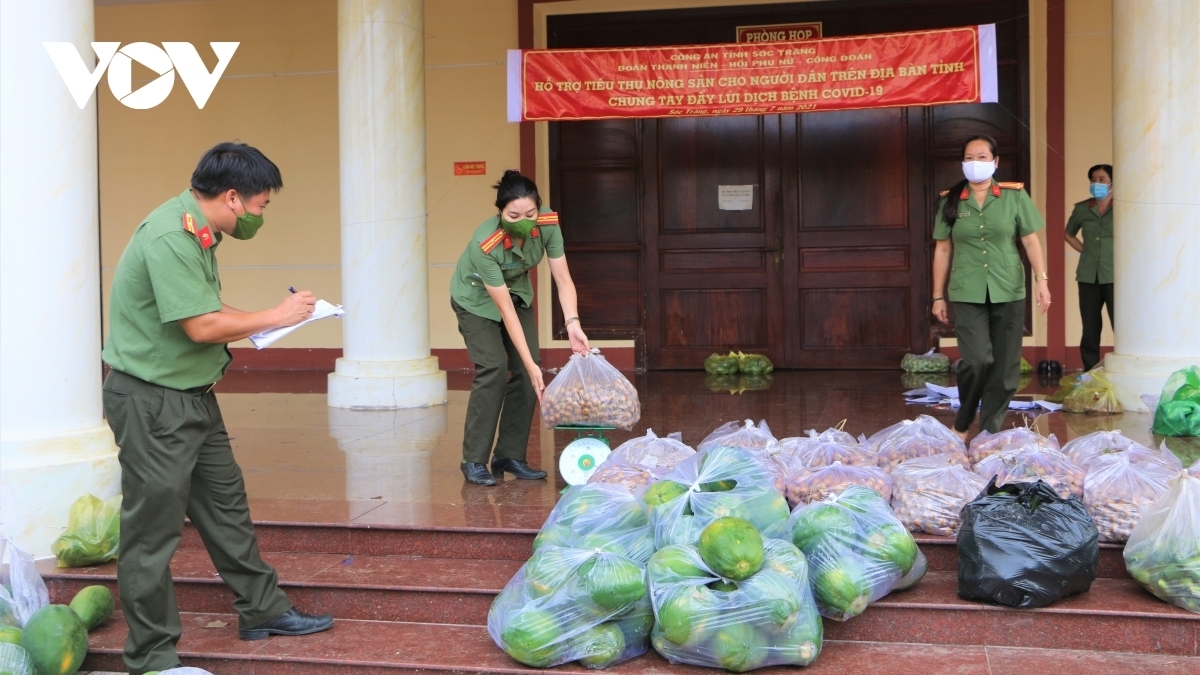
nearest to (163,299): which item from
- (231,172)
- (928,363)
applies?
(231,172)

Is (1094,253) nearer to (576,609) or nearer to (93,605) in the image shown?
(576,609)

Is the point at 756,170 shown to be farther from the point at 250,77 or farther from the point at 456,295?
the point at 456,295

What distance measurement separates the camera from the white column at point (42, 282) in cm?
473

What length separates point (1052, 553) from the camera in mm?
3850

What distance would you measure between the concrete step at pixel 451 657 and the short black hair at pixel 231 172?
1.60 metres


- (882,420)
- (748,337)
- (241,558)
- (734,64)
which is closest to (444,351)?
(748,337)

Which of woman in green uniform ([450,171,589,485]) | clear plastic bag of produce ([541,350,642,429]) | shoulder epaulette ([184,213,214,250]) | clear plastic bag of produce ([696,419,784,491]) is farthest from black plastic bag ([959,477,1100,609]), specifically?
shoulder epaulette ([184,213,214,250])

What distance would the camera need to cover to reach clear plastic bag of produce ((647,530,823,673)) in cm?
355

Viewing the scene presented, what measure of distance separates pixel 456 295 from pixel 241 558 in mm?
1936

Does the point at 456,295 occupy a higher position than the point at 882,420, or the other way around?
the point at 456,295

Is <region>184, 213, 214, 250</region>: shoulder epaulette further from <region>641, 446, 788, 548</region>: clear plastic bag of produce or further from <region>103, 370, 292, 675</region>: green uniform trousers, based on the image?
<region>641, 446, 788, 548</region>: clear plastic bag of produce

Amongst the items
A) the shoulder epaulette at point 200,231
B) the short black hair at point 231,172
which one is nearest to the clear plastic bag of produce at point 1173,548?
the short black hair at point 231,172

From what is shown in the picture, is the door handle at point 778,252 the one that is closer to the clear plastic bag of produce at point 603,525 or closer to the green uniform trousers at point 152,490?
the clear plastic bag of produce at point 603,525

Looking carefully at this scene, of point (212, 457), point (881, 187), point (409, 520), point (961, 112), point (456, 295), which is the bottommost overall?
point (409, 520)
